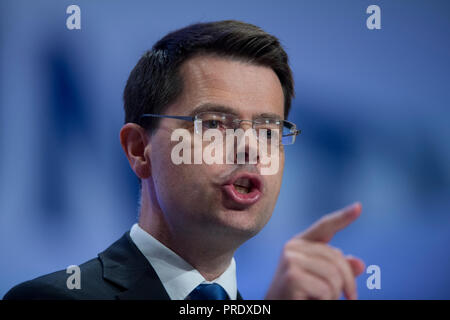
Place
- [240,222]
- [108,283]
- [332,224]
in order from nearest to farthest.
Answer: [332,224] < [240,222] < [108,283]

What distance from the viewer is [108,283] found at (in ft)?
5.37

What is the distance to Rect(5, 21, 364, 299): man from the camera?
157cm

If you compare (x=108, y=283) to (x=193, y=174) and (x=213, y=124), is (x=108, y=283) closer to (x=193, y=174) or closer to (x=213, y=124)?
(x=193, y=174)

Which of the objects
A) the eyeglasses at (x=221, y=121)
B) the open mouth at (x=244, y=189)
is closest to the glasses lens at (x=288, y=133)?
the eyeglasses at (x=221, y=121)

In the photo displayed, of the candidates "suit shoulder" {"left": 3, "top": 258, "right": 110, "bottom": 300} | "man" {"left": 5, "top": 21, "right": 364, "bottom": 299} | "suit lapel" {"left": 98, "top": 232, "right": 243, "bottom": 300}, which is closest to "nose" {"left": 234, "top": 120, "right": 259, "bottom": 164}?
"man" {"left": 5, "top": 21, "right": 364, "bottom": 299}

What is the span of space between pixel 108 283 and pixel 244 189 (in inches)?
22.0

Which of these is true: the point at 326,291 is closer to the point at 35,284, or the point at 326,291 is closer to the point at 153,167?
the point at 153,167

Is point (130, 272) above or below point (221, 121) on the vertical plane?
below

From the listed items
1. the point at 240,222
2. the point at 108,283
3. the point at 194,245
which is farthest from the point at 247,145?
the point at 108,283

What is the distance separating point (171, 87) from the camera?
174 centimetres

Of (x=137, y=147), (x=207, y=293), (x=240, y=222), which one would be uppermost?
(x=137, y=147)

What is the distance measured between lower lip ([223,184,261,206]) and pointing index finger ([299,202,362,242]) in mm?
321
